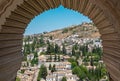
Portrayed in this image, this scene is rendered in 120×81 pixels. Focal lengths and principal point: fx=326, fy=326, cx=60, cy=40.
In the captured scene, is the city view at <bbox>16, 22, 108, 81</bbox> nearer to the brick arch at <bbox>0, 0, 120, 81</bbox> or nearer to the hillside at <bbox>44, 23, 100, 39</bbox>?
the hillside at <bbox>44, 23, 100, 39</bbox>

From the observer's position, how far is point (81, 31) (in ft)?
513

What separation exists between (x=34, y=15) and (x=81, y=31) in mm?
150364

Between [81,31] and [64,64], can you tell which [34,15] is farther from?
[81,31]

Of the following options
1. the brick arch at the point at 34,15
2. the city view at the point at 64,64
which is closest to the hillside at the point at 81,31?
the city view at the point at 64,64

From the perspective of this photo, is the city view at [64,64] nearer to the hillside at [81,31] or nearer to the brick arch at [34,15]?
the hillside at [81,31]

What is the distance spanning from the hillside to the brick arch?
138026 millimetres

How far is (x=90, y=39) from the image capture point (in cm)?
13838

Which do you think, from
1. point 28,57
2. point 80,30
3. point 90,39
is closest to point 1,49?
point 28,57

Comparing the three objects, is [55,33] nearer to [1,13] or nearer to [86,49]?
[86,49]

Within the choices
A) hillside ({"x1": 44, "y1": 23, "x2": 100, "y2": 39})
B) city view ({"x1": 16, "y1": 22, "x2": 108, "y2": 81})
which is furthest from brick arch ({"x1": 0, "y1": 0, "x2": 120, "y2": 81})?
hillside ({"x1": 44, "y1": 23, "x2": 100, "y2": 39})

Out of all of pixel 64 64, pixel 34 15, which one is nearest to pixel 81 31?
pixel 64 64

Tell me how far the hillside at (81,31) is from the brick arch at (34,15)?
138026 mm

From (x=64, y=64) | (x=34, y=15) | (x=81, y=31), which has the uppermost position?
(x=34, y=15)

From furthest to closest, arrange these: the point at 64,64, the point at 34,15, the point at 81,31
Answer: the point at 81,31 → the point at 64,64 → the point at 34,15
